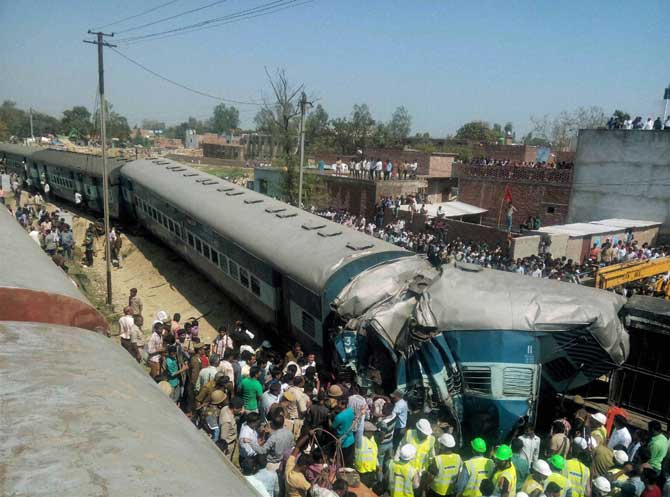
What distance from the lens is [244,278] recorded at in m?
11.9

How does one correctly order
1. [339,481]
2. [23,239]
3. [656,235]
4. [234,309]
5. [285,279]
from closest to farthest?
[339,481], [23,239], [285,279], [234,309], [656,235]

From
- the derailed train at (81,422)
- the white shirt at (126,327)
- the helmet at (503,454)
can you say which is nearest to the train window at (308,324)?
the white shirt at (126,327)

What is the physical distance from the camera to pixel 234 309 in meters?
14.2

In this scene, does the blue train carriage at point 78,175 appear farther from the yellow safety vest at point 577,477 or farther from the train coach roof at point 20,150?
the yellow safety vest at point 577,477

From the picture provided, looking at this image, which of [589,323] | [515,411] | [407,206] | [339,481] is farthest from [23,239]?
[407,206]

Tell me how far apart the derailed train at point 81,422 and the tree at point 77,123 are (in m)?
91.4

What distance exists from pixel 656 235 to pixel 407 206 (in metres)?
11.4

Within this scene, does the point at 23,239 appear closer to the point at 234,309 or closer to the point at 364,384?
the point at 364,384

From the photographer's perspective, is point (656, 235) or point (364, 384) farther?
point (656, 235)

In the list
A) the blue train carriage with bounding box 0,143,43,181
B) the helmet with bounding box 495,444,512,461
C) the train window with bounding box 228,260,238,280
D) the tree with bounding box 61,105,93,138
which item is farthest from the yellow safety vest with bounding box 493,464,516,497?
the tree with bounding box 61,105,93,138

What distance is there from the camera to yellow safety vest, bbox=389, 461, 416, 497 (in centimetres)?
581

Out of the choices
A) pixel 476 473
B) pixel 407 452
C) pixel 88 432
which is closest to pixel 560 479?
pixel 476 473

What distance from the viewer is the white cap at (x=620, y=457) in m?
6.19

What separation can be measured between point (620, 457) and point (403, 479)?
2.71 meters
